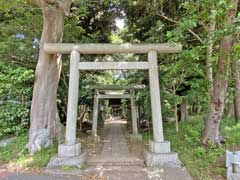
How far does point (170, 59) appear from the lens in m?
9.38

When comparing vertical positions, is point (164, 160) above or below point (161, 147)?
below

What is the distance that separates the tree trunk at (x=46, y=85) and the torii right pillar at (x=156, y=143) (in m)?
3.03

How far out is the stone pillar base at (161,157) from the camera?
6023 millimetres

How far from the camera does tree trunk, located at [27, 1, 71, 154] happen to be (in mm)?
7543

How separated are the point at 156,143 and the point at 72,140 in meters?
2.08

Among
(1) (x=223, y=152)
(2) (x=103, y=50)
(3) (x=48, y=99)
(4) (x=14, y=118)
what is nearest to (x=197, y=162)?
(1) (x=223, y=152)

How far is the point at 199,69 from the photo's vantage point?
8.06m

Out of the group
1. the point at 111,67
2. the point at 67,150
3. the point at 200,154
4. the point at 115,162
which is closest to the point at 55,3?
the point at 111,67

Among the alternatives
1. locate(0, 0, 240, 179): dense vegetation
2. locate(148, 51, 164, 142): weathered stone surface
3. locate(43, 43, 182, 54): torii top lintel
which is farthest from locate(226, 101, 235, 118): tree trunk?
locate(148, 51, 164, 142): weathered stone surface

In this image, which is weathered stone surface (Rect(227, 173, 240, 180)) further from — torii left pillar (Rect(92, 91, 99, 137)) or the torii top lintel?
torii left pillar (Rect(92, 91, 99, 137))

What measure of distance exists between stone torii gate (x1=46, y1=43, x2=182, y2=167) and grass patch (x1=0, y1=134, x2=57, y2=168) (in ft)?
1.92

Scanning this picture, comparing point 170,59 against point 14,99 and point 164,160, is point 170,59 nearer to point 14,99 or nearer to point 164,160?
point 164,160

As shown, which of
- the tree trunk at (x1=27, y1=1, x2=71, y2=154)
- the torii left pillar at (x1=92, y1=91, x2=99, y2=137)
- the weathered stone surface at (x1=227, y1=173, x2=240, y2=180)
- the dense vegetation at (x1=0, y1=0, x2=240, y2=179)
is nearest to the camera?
the weathered stone surface at (x1=227, y1=173, x2=240, y2=180)

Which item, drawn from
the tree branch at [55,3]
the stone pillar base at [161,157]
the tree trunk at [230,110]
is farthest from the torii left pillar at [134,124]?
the tree branch at [55,3]
